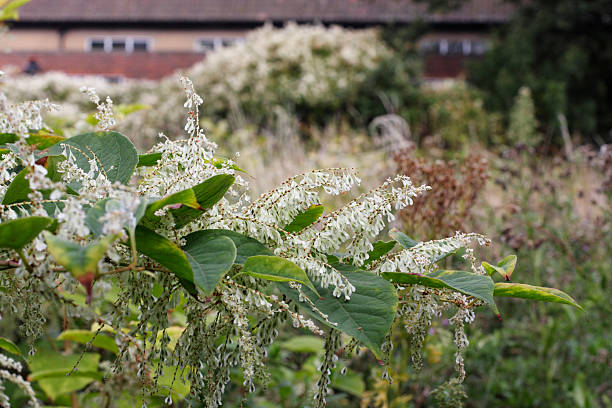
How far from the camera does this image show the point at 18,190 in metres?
0.74

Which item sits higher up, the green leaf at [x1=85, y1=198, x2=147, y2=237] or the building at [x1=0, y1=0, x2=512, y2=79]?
the building at [x1=0, y1=0, x2=512, y2=79]

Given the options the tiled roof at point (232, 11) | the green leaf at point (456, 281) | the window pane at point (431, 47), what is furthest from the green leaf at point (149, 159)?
the tiled roof at point (232, 11)

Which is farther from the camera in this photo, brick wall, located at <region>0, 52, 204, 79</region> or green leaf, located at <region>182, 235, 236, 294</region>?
brick wall, located at <region>0, 52, 204, 79</region>

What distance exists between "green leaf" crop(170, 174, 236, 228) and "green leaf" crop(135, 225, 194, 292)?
7cm

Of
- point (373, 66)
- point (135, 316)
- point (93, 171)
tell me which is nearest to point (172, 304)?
point (93, 171)

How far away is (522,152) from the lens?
4.32 meters

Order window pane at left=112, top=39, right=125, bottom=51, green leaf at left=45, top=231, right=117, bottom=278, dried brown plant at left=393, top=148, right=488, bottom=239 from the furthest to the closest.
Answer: window pane at left=112, top=39, right=125, bottom=51 < dried brown plant at left=393, top=148, right=488, bottom=239 < green leaf at left=45, top=231, right=117, bottom=278

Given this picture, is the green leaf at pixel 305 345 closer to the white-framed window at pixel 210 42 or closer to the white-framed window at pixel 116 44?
the white-framed window at pixel 210 42

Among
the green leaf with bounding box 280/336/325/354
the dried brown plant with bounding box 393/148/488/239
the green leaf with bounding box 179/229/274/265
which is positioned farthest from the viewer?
the dried brown plant with bounding box 393/148/488/239

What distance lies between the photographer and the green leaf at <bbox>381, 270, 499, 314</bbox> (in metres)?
0.73

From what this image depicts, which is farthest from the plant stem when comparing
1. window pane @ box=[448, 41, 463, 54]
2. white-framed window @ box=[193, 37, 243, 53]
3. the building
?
window pane @ box=[448, 41, 463, 54]

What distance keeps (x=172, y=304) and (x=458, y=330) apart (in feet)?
1.51

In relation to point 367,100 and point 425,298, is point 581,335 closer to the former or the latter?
point 425,298

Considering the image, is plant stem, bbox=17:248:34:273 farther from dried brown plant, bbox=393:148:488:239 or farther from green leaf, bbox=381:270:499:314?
dried brown plant, bbox=393:148:488:239
